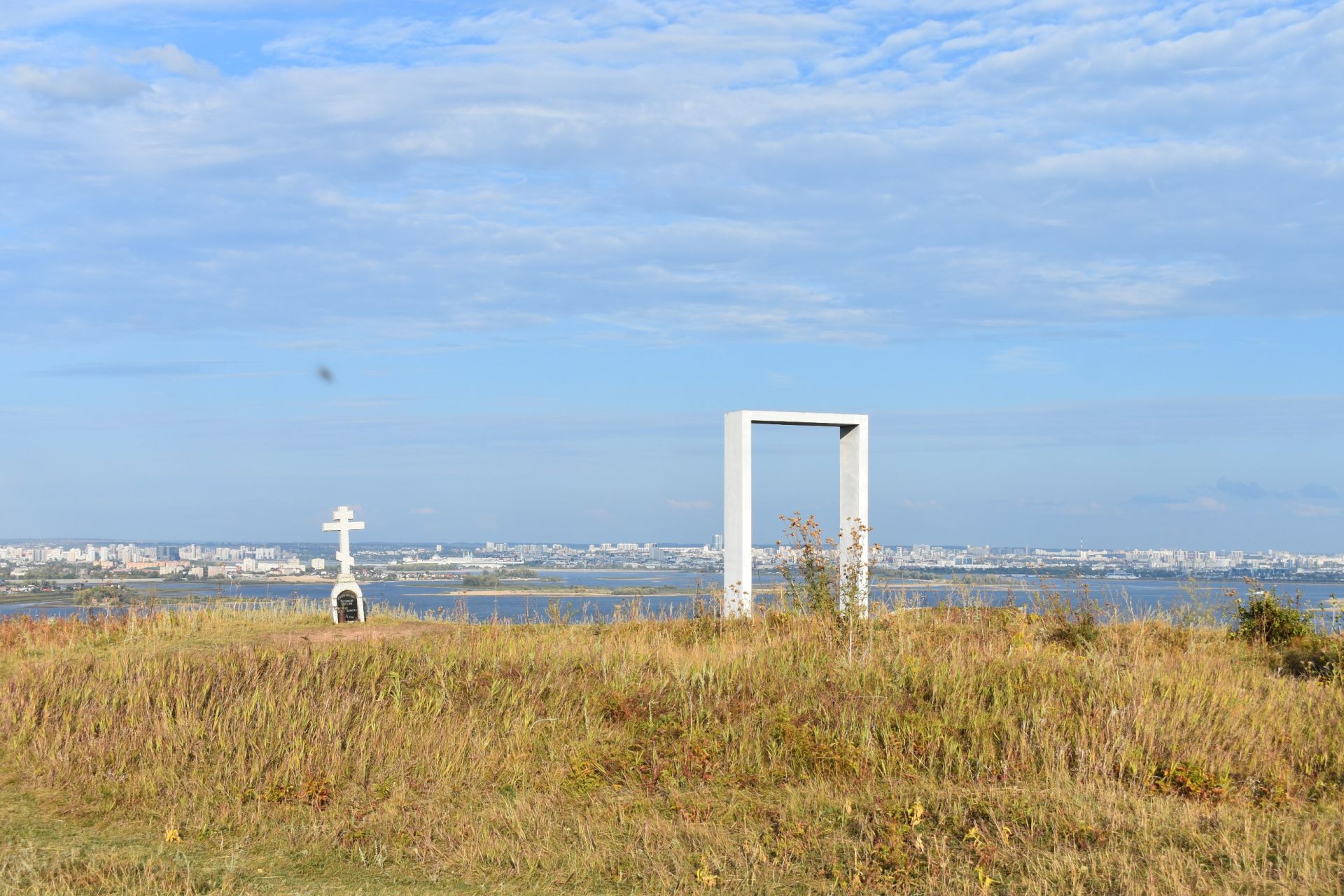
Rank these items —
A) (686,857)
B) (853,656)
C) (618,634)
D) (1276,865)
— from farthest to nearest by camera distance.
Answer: (618,634)
(853,656)
(686,857)
(1276,865)

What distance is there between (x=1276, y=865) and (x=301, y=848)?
5264mm

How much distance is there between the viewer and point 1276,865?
5.82 meters

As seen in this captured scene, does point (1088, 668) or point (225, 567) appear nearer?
point (1088, 668)

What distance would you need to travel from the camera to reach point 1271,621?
13047 mm

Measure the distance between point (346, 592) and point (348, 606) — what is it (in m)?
0.19

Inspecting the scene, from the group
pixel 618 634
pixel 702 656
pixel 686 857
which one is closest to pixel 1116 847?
pixel 686 857

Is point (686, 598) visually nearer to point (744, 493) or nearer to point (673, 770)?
point (744, 493)

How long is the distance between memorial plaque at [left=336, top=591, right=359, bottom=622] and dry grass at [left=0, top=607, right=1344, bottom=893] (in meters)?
3.55

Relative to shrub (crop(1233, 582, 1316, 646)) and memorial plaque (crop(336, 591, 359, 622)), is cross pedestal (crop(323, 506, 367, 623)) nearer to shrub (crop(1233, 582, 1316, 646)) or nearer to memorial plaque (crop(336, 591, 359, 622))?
memorial plaque (crop(336, 591, 359, 622))

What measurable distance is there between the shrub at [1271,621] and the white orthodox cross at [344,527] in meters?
11.0

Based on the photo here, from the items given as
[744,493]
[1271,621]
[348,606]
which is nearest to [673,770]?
[744,493]

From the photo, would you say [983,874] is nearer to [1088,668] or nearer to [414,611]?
[1088,668]

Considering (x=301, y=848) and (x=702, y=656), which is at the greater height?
(x=702, y=656)

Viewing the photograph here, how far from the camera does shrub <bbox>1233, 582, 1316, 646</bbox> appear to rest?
1291cm
